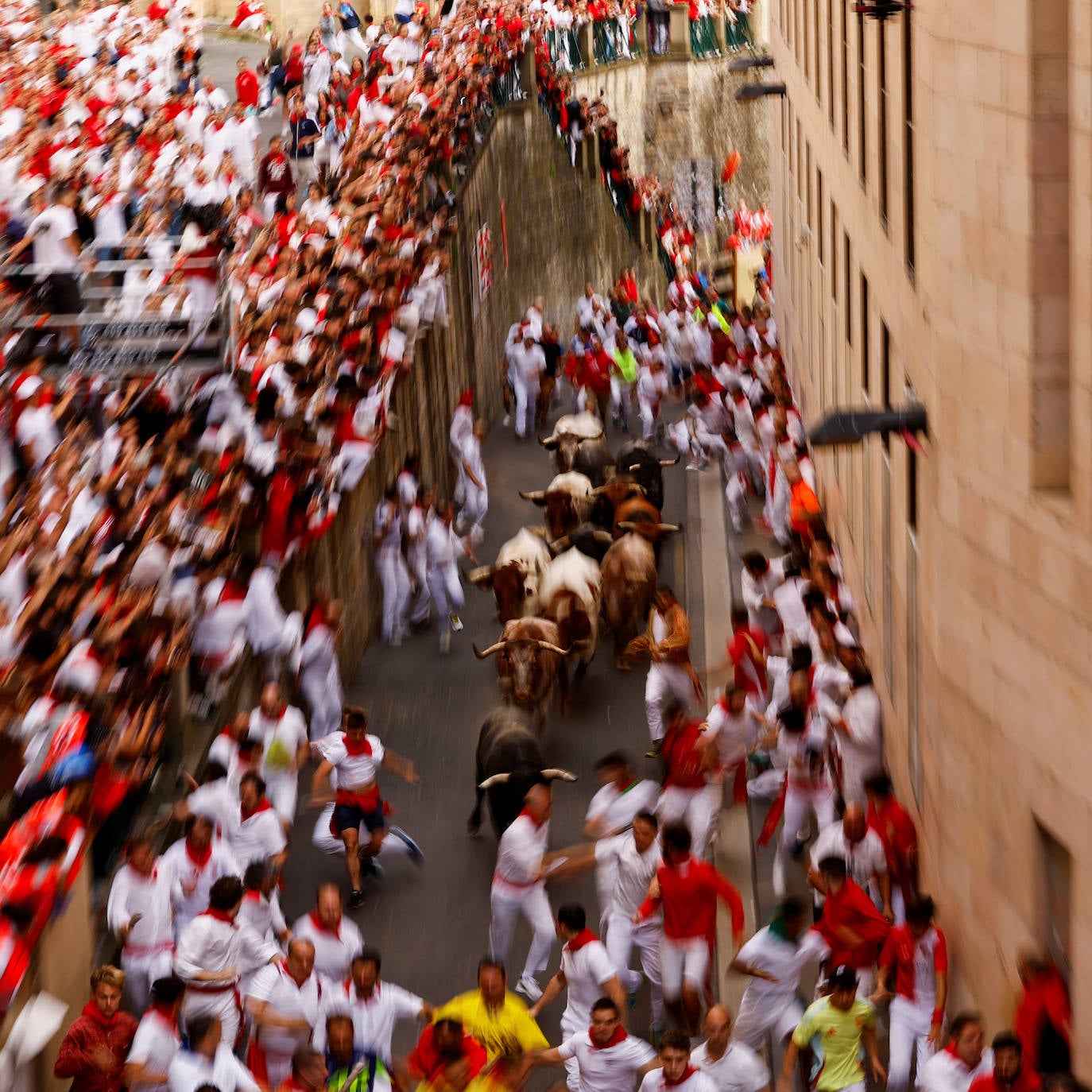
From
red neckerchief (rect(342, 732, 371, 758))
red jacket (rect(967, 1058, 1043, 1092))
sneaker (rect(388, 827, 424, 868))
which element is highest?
red jacket (rect(967, 1058, 1043, 1092))

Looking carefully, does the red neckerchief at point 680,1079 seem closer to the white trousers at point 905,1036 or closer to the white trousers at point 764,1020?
the white trousers at point 764,1020

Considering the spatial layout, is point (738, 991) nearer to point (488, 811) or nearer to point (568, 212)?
point (488, 811)

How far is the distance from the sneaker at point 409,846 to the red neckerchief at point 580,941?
340 cm

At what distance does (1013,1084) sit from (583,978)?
9.00 feet

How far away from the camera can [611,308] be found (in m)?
34.2

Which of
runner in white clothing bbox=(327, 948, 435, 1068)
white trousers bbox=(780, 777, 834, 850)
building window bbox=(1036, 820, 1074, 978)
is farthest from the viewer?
white trousers bbox=(780, 777, 834, 850)

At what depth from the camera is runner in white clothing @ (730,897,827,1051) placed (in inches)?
407

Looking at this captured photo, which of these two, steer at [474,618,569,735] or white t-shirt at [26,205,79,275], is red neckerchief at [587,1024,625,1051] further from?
white t-shirt at [26,205,79,275]

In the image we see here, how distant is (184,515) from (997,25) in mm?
6915

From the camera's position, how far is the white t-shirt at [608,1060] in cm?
970

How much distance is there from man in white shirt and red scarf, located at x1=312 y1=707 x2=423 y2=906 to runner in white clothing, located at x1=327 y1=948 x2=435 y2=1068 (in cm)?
290

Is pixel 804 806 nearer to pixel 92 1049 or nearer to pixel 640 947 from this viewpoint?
pixel 640 947

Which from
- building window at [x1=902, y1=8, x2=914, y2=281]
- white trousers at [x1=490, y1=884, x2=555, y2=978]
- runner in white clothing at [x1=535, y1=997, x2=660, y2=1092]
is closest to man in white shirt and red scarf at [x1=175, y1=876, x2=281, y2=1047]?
runner in white clothing at [x1=535, y1=997, x2=660, y2=1092]

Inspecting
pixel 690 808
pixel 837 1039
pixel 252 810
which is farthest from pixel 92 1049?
pixel 690 808
